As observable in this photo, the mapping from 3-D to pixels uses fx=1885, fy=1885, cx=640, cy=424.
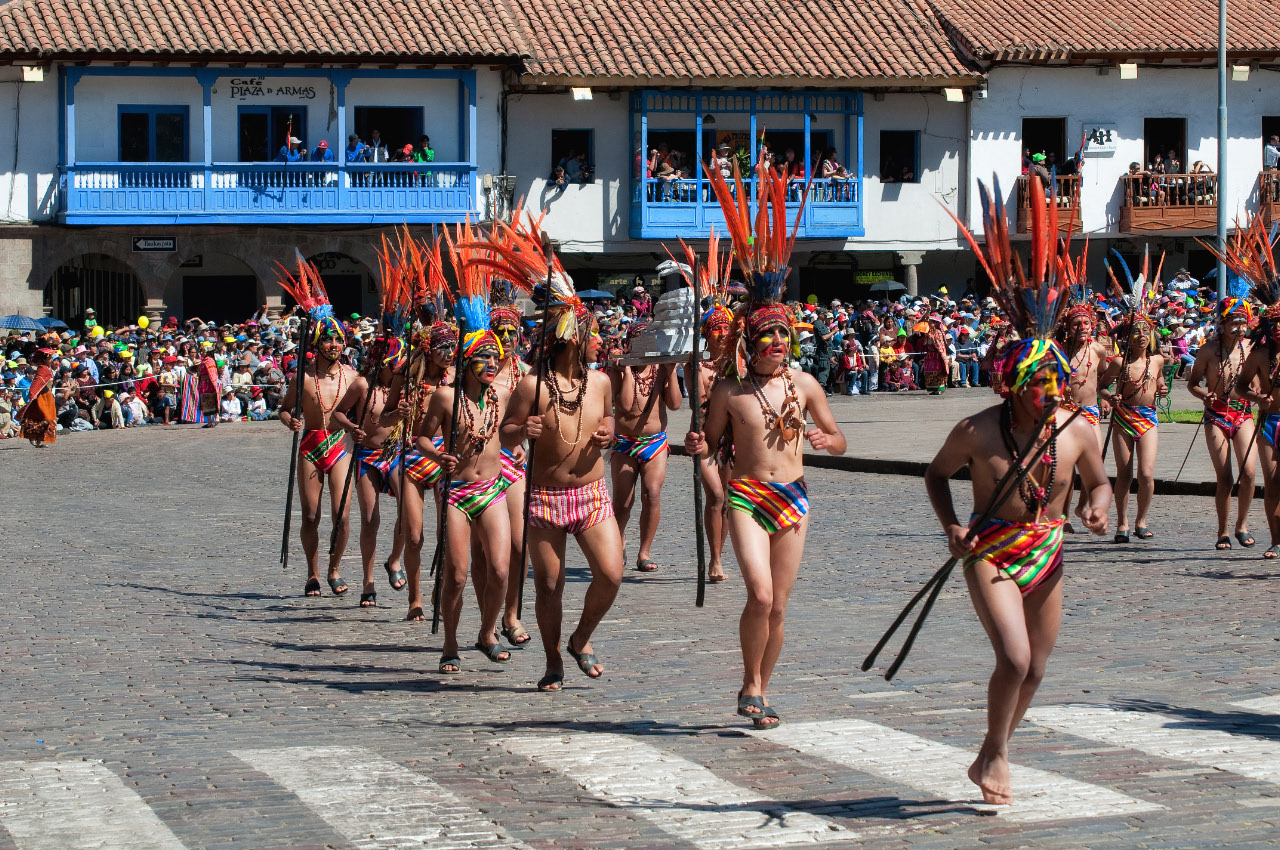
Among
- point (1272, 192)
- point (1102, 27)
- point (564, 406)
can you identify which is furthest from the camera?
point (1102, 27)

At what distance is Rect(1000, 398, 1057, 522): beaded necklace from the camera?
6812 millimetres

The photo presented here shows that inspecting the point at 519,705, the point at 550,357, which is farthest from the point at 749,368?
the point at 519,705

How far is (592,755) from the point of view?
761 cm

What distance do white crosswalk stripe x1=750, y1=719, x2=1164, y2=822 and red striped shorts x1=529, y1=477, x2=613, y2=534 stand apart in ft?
4.86

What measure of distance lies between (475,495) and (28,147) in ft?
101

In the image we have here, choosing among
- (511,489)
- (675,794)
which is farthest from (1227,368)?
(675,794)

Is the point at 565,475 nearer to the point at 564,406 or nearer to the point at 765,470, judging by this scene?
the point at 564,406

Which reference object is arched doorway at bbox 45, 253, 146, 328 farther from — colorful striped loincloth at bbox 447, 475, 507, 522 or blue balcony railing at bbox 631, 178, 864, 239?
colorful striped loincloth at bbox 447, 475, 507, 522

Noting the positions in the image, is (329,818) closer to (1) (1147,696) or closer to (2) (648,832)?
(2) (648,832)

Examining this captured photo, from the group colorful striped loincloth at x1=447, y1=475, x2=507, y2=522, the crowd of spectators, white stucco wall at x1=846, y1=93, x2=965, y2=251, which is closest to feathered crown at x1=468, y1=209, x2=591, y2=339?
colorful striped loincloth at x1=447, y1=475, x2=507, y2=522

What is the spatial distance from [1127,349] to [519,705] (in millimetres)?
7415

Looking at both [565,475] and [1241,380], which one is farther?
[1241,380]

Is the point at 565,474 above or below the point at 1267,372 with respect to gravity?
below

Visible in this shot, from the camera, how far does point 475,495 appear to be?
9.65m
